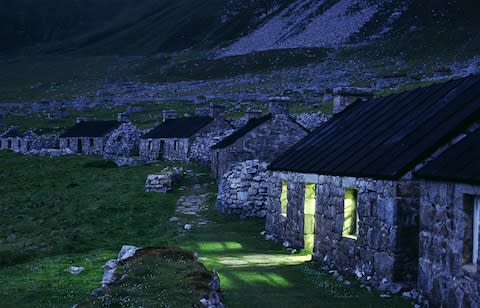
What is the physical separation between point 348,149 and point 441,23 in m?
156

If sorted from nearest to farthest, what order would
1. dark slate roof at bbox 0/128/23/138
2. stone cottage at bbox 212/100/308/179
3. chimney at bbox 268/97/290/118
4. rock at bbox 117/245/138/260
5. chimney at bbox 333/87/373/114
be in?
rock at bbox 117/245/138/260
chimney at bbox 333/87/373/114
chimney at bbox 268/97/290/118
stone cottage at bbox 212/100/308/179
dark slate roof at bbox 0/128/23/138

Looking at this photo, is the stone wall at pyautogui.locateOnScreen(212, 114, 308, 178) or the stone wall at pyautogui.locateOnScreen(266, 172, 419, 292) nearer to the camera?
the stone wall at pyautogui.locateOnScreen(266, 172, 419, 292)

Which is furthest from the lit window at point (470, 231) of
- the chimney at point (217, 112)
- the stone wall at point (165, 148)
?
the chimney at point (217, 112)

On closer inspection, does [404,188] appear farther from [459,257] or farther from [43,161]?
[43,161]

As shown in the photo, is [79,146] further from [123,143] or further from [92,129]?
[123,143]

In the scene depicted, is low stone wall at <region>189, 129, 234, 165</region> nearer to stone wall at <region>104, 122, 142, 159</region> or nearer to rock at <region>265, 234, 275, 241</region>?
stone wall at <region>104, 122, 142, 159</region>

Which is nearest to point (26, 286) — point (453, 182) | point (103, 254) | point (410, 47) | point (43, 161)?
point (103, 254)

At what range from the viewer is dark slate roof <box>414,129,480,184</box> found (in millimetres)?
12445

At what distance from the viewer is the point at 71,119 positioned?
344 feet

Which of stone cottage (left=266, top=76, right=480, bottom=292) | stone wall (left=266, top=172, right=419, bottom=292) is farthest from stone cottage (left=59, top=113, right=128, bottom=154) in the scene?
stone wall (left=266, top=172, right=419, bottom=292)

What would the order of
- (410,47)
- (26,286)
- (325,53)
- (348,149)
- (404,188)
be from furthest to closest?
(325,53) < (410,47) < (348,149) < (26,286) < (404,188)

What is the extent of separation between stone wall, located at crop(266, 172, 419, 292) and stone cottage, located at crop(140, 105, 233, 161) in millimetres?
40581

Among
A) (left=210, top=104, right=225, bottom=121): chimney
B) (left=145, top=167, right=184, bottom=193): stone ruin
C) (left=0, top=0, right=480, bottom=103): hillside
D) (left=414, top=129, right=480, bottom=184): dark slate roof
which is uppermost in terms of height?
(left=0, top=0, right=480, bottom=103): hillside

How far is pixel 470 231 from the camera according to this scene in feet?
41.6
